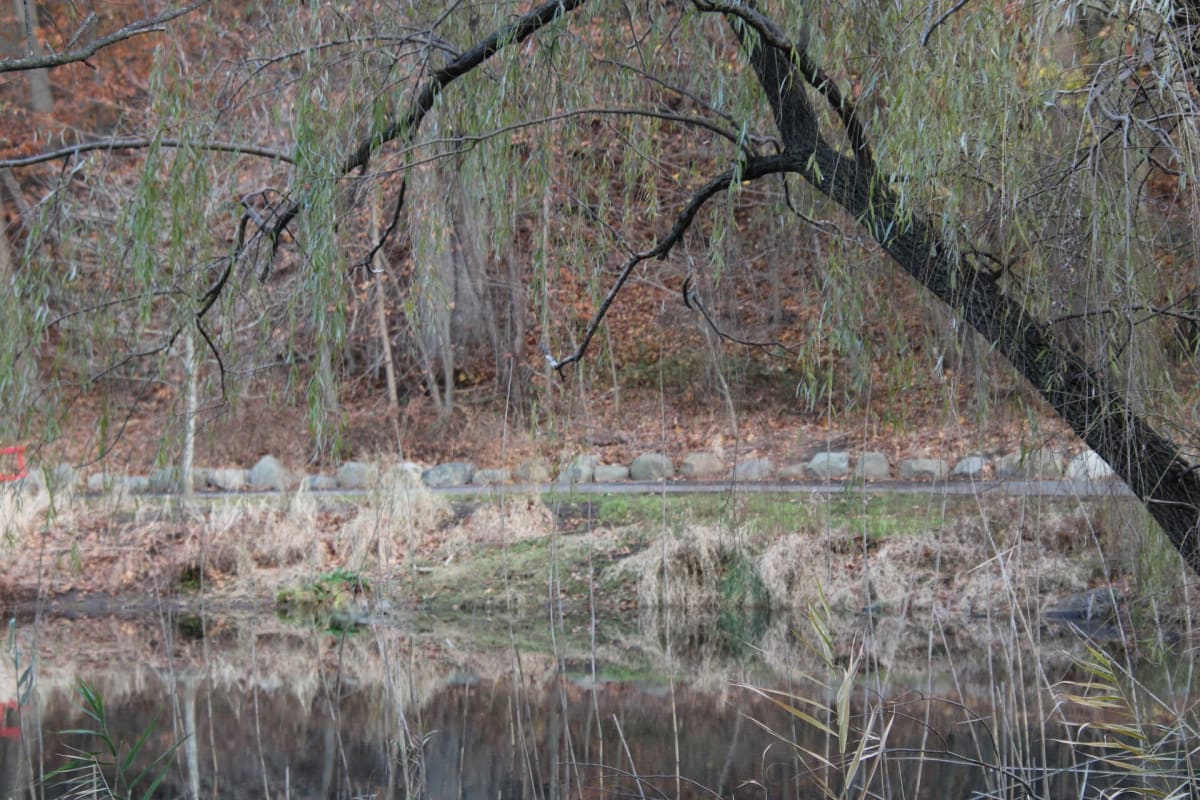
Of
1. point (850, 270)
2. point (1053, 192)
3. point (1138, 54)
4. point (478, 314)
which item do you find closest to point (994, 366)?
point (850, 270)

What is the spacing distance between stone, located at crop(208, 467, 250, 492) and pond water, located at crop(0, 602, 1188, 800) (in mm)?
2312

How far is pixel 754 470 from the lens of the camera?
10.2m

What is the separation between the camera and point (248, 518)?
32.3 ft

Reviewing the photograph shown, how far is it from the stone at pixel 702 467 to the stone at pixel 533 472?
171cm

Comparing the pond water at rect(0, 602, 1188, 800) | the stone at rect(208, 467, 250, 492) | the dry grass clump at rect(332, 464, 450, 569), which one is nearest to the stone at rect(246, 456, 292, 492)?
the stone at rect(208, 467, 250, 492)

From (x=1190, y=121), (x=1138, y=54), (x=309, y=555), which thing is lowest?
(x=309, y=555)

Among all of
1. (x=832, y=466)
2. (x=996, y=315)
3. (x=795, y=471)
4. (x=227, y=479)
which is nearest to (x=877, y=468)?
(x=832, y=466)

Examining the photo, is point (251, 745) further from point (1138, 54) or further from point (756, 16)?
point (1138, 54)

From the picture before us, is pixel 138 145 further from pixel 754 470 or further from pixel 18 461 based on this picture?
pixel 754 470

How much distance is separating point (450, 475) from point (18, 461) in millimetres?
7263

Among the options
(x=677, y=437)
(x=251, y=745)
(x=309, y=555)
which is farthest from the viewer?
(x=677, y=437)

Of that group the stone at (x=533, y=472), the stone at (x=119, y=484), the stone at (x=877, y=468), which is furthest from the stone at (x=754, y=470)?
the stone at (x=119, y=484)

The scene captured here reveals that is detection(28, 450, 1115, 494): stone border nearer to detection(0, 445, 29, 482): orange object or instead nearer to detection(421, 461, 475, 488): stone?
detection(421, 461, 475, 488): stone

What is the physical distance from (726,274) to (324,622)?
529cm
